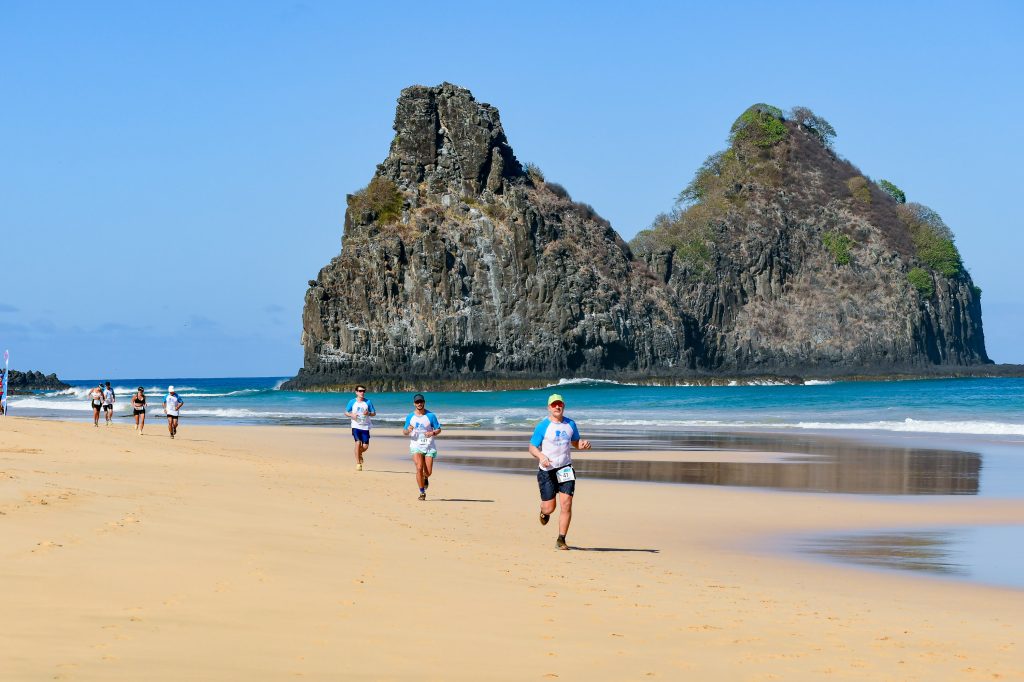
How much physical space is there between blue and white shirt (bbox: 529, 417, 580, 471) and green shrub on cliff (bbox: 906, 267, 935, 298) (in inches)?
5340

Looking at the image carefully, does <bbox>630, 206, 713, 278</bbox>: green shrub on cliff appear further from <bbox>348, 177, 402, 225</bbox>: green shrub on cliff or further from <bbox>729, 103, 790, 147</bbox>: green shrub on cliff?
<bbox>348, 177, 402, 225</bbox>: green shrub on cliff

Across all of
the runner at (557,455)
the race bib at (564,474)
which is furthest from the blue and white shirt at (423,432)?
the race bib at (564,474)

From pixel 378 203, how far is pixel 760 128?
65.1 meters

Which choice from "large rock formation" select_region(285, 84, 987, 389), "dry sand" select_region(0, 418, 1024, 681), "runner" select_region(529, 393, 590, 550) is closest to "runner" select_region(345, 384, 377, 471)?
"dry sand" select_region(0, 418, 1024, 681)

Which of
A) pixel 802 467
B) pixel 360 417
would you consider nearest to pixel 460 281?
pixel 802 467

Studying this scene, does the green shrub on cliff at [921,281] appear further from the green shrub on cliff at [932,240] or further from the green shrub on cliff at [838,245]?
the green shrub on cliff at [838,245]

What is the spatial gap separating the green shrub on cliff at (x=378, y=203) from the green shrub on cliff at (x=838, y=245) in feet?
190

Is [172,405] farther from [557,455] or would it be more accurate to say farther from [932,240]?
[932,240]

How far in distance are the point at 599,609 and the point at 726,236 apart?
451 feet

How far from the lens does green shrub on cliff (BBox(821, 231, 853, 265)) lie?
141250 millimetres

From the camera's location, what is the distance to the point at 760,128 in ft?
512

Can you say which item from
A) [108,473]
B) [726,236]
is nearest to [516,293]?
[726,236]

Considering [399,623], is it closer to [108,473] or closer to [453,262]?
[108,473]

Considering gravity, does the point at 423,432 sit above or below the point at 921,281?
below
